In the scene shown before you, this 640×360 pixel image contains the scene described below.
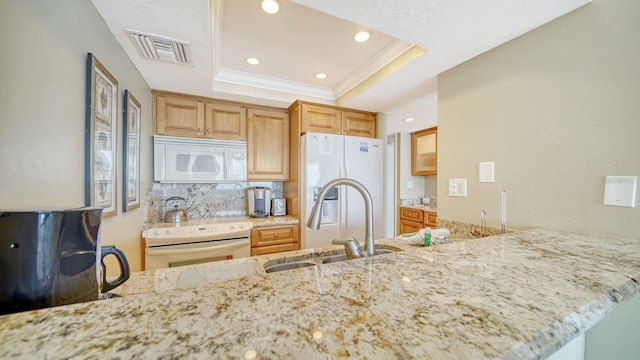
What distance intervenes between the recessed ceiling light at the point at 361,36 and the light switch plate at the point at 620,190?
152cm

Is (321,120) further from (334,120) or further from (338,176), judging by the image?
(338,176)

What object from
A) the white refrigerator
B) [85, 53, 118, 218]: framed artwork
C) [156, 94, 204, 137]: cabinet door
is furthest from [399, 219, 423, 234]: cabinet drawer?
[85, 53, 118, 218]: framed artwork

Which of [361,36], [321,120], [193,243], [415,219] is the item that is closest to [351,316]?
[361,36]

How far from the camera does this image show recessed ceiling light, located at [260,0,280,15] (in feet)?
4.42

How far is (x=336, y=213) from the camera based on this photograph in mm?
2551

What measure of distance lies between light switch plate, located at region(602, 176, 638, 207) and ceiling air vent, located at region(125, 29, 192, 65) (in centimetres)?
231

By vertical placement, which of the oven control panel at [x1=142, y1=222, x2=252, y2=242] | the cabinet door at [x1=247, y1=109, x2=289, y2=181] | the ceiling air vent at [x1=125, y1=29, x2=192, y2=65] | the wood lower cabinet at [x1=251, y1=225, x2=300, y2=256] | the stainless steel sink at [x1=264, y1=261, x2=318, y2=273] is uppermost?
the ceiling air vent at [x1=125, y1=29, x2=192, y2=65]

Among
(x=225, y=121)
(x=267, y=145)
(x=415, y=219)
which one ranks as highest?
(x=225, y=121)

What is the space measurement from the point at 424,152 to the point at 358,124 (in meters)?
1.90

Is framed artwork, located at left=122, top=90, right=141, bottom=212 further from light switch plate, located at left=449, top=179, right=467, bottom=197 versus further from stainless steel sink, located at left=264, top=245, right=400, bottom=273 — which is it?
light switch plate, located at left=449, top=179, right=467, bottom=197

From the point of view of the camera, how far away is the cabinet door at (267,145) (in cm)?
263

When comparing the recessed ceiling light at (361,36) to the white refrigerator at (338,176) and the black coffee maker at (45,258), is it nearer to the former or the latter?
the white refrigerator at (338,176)

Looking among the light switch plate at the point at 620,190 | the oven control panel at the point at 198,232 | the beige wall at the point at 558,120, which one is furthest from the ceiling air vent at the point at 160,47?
the light switch plate at the point at 620,190

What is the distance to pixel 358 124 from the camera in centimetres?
286
